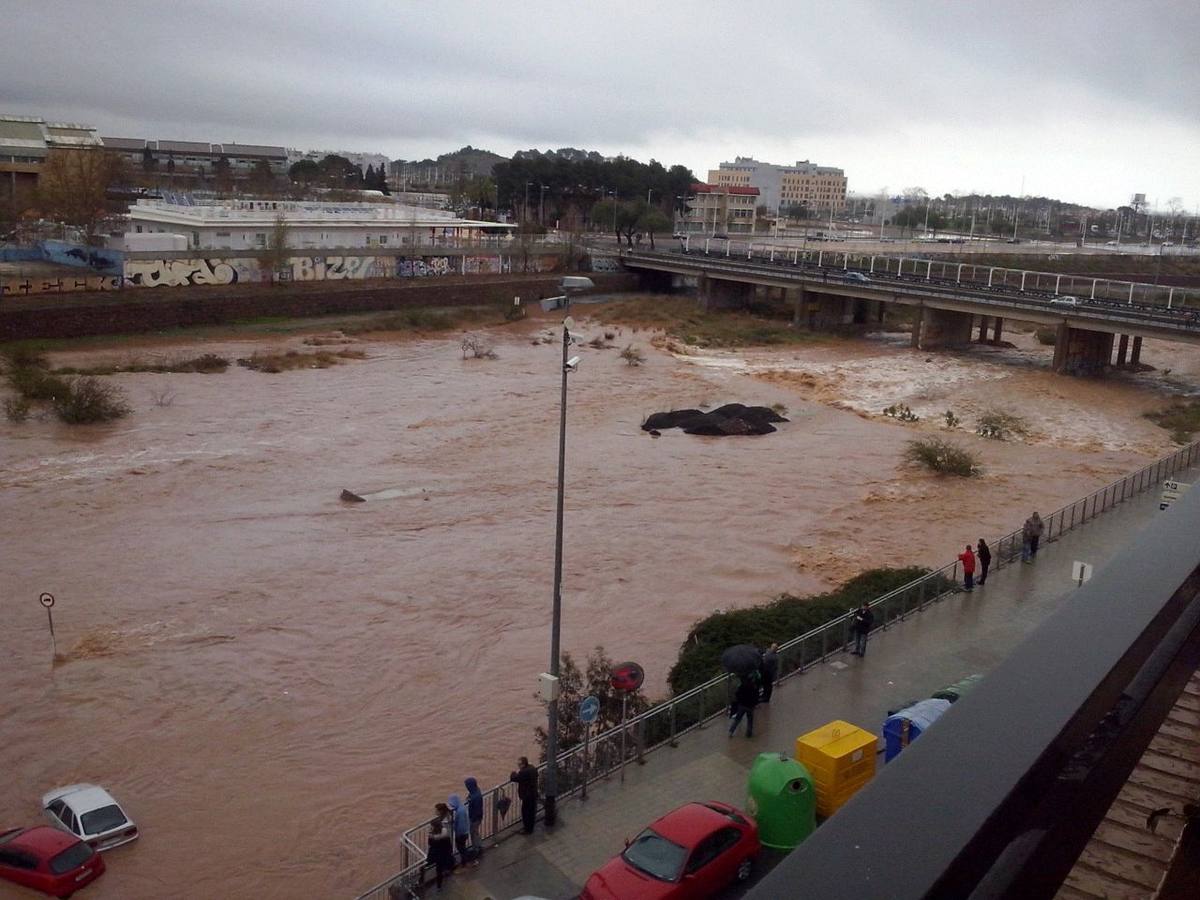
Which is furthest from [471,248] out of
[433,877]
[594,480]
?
[433,877]

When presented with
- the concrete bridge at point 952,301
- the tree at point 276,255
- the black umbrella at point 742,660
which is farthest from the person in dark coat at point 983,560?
the tree at point 276,255

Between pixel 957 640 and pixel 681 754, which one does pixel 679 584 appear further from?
pixel 681 754

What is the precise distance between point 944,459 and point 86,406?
23.7 meters

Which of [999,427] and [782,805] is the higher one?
[782,805]

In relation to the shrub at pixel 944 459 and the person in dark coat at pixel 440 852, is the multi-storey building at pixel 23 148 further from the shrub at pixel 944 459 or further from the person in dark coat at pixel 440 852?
the person in dark coat at pixel 440 852

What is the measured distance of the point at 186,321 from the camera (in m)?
49.0

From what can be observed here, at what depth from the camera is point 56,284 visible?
47688 millimetres

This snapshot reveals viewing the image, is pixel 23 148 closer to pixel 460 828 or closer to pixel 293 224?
pixel 293 224

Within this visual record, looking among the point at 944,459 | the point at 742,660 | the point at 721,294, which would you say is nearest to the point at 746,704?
the point at 742,660

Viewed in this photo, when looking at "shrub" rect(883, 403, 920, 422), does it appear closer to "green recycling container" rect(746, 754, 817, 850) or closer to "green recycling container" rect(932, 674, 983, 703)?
"green recycling container" rect(932, 674, 983, 703)

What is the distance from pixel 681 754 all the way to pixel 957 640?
199 inches

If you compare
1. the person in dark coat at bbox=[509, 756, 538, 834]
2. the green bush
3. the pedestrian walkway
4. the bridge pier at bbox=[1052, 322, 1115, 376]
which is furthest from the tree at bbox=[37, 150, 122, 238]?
the person in dark coat at bbox=[509, 756, 538, 834]

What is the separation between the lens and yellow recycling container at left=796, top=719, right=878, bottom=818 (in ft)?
32.9

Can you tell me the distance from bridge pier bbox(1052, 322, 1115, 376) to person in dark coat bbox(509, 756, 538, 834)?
132 feet
